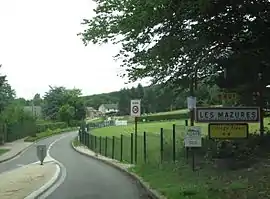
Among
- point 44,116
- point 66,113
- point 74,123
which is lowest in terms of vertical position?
point 74,123

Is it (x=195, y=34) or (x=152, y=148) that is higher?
(x=195, y=34)

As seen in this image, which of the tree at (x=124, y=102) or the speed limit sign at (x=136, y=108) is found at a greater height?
the tree at (x=124, y=102)

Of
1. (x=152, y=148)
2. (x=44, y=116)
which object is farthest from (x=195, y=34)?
(x=44, y=116)

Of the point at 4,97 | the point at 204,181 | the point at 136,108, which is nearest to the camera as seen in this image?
the point at 204,181

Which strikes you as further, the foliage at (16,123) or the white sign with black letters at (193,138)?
the foliage at (16,123)

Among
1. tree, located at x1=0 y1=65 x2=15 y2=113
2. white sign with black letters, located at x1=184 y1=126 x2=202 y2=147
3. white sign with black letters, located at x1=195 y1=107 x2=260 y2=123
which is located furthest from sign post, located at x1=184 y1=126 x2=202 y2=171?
tree, located at x1=0 y1=65 x2=15 y2=113

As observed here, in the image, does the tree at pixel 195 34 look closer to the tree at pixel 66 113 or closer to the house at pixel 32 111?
the house at pixel 32 111

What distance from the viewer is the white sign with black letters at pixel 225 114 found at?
45.7 feet

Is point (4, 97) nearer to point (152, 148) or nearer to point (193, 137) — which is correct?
point (152, 148)

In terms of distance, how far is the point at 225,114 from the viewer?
1398 centimetres

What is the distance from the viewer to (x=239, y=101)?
18.5 meters

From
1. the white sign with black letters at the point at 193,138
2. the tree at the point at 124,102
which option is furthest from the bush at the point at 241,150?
the tree at the point at 124,102

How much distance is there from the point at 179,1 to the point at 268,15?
12.3 feet

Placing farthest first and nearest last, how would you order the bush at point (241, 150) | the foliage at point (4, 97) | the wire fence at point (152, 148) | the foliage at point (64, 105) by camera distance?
1. the foliage at point (64, 105)
2. the foliage at point (4, 97)
3. the wire fence at point (152, 148)
4. the bush at point (241, 150)
